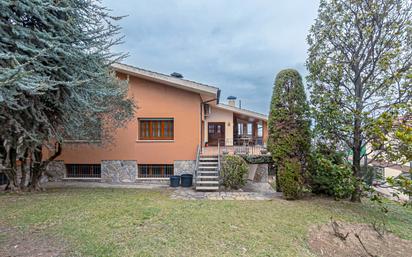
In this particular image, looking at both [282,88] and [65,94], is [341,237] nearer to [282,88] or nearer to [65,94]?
[282,88]

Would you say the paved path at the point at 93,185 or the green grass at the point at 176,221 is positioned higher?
the green grass at the point at 176,221

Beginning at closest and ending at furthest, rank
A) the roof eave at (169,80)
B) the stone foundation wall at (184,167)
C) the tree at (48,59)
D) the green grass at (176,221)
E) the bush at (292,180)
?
1. the tree at (48,59)
2. the green grass at (176,221)
3. the bush at (292,180)
4. the roof eave at (169,80)
5. the stone foundation wall at (184,167)

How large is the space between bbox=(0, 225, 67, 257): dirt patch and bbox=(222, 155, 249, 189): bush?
276 inches

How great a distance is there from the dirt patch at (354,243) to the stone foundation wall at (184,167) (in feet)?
23.5

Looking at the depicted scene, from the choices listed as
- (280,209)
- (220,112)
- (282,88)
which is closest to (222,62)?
(220,112)

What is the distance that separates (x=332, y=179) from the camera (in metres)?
8.19

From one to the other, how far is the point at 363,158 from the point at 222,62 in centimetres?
1816

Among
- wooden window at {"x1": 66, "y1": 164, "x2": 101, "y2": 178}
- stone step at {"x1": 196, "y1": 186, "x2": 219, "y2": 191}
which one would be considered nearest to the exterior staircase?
stone step at {"x1": 196, "y1": 186, "x2": 219, "y2": 191}

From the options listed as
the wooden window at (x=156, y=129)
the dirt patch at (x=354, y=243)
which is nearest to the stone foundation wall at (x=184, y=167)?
the wooden window at (x=156, y=129)

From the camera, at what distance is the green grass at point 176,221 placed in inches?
167

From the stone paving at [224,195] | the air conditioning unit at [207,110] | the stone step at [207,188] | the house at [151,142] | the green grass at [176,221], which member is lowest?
the stone paving at [224,195]

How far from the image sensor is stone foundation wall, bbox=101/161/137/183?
11.8 meters

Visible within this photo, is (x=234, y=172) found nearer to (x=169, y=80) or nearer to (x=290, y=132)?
(x=290, y=132)

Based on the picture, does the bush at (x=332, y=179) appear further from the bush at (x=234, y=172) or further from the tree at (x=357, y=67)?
the bush at (x=234, y=172)
